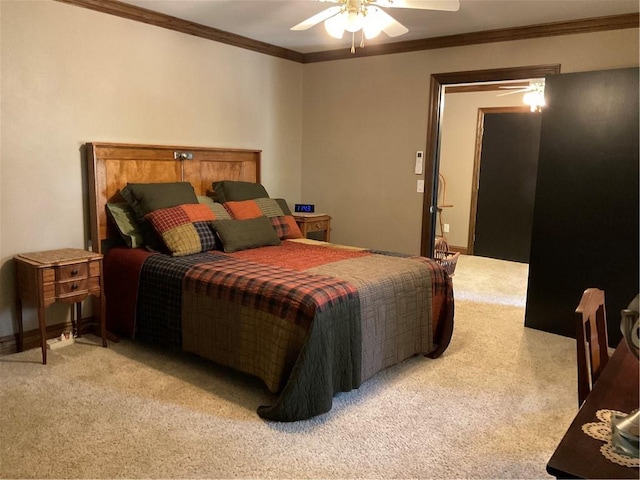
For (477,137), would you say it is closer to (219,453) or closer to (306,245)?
(306,245)

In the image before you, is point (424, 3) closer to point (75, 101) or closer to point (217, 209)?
point (217, 209)

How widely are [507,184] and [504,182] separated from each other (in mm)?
49

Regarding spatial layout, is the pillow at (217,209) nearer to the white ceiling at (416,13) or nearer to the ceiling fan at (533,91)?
the white ceiling at (416,13)

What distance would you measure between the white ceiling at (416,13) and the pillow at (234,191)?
1.32m

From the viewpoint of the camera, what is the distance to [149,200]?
11.9 ft

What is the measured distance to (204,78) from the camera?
14.3 ft

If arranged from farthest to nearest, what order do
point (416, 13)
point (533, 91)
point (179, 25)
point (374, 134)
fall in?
point (533, 91)
point (374, 134)
point (179, 25)
point (416, 13)

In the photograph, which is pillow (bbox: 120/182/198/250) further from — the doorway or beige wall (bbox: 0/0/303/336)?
the doorway

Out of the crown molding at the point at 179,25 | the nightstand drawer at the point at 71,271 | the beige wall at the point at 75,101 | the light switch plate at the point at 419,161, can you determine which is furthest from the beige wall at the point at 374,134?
the nightstand drawer at the point at 71,271

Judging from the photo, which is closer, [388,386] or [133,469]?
[133,469]

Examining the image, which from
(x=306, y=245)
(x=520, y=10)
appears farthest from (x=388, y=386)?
(x=520, y=10)

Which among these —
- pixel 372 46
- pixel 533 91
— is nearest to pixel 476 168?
pixel 533 91

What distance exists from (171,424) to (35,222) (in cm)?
183

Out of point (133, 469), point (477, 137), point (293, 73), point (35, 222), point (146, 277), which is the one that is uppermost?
point (293, 73)
